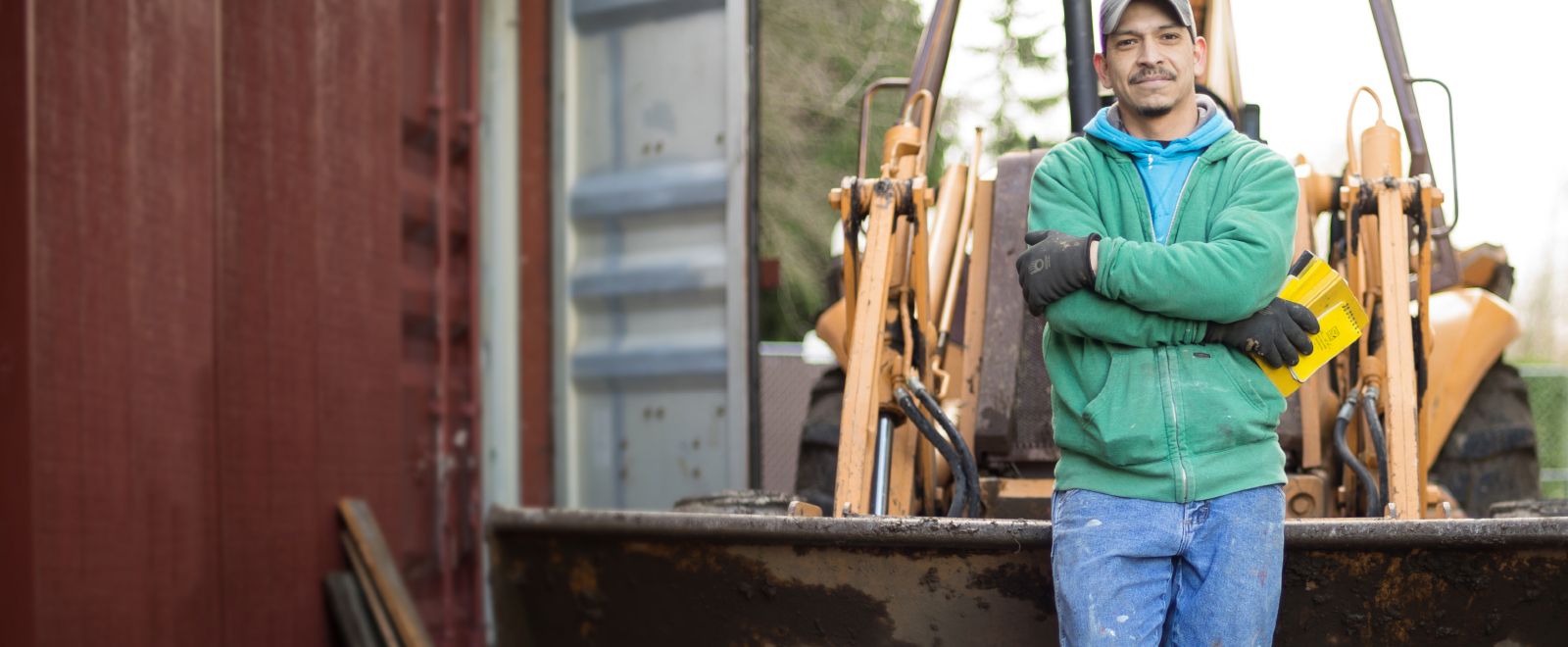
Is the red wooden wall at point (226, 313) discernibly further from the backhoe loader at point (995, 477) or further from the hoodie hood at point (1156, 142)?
the hoodie hood at point (1156, 142)

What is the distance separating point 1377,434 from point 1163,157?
47.3 inches

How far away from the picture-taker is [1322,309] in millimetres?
2506

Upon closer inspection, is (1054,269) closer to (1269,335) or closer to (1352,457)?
(1269,335)

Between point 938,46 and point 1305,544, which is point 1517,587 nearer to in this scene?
point 1305,544

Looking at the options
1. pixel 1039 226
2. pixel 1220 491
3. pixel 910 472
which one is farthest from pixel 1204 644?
pixel 910 472

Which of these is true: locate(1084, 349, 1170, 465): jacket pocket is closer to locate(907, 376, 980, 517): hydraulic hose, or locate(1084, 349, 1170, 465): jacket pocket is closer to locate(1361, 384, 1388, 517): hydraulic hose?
locate(907, 376, 980, 517): hydraulic hose

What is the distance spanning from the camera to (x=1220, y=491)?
93.4 inches

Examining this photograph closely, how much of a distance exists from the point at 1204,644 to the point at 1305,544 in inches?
15.0

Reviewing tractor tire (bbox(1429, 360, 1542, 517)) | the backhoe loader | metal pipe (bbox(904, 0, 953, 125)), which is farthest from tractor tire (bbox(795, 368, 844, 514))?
tractor tire (bbox(1429, 360, 1542, 517))

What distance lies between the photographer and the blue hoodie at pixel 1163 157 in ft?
8.22

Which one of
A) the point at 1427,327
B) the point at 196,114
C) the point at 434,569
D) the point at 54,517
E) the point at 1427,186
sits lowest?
the point at 434,569

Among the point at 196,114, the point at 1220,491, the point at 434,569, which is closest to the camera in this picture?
the point at 1220,491

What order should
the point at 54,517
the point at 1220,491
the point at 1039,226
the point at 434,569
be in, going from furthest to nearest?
the point at 434,569 → the point at 54,517 → the point at 1039,226 → the point at 1220,491

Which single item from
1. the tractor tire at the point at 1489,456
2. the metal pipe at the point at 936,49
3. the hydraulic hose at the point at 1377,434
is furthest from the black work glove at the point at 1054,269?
the tractor tire at the point at 1489,456
